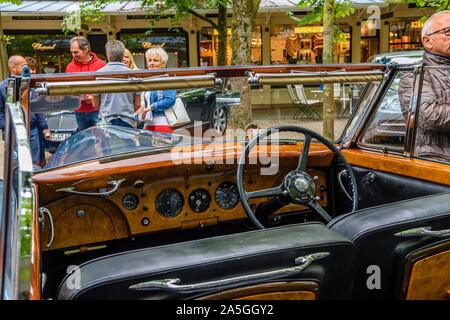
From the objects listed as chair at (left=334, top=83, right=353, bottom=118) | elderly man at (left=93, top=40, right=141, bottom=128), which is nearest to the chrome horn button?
chair at (left=334, top=83, right=353, bottom=118)

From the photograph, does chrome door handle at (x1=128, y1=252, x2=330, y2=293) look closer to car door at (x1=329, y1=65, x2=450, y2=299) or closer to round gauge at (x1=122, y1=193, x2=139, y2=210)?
car door at (x1=329, y1=65, x2=450, y2=299)

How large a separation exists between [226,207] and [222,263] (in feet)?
5.80

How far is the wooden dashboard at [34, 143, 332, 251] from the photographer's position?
2.77 m

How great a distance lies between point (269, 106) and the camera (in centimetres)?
402

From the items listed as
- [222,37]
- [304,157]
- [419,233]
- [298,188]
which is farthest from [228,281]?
[222,37]

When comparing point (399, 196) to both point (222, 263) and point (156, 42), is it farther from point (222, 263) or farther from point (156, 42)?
point (156, 42)

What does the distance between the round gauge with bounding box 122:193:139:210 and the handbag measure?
183cm

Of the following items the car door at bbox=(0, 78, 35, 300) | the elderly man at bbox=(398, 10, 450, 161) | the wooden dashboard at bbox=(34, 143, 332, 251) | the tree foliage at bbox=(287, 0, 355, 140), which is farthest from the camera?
the tree foliage at bbox=(287, 0, 355, 140)

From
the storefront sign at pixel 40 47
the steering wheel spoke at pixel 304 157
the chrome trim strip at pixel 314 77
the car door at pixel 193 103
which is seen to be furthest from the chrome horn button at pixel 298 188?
the storefront sign at pixel 40 47

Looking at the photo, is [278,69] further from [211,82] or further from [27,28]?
[27,28]

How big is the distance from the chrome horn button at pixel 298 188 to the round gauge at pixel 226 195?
0.69 meters

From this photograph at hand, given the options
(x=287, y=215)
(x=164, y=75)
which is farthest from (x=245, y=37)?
(x=164, y=75)

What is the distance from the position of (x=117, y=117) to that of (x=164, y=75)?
97.3 inches

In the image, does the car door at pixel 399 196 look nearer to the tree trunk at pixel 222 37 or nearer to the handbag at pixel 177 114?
the handbag at pixel 177 114
